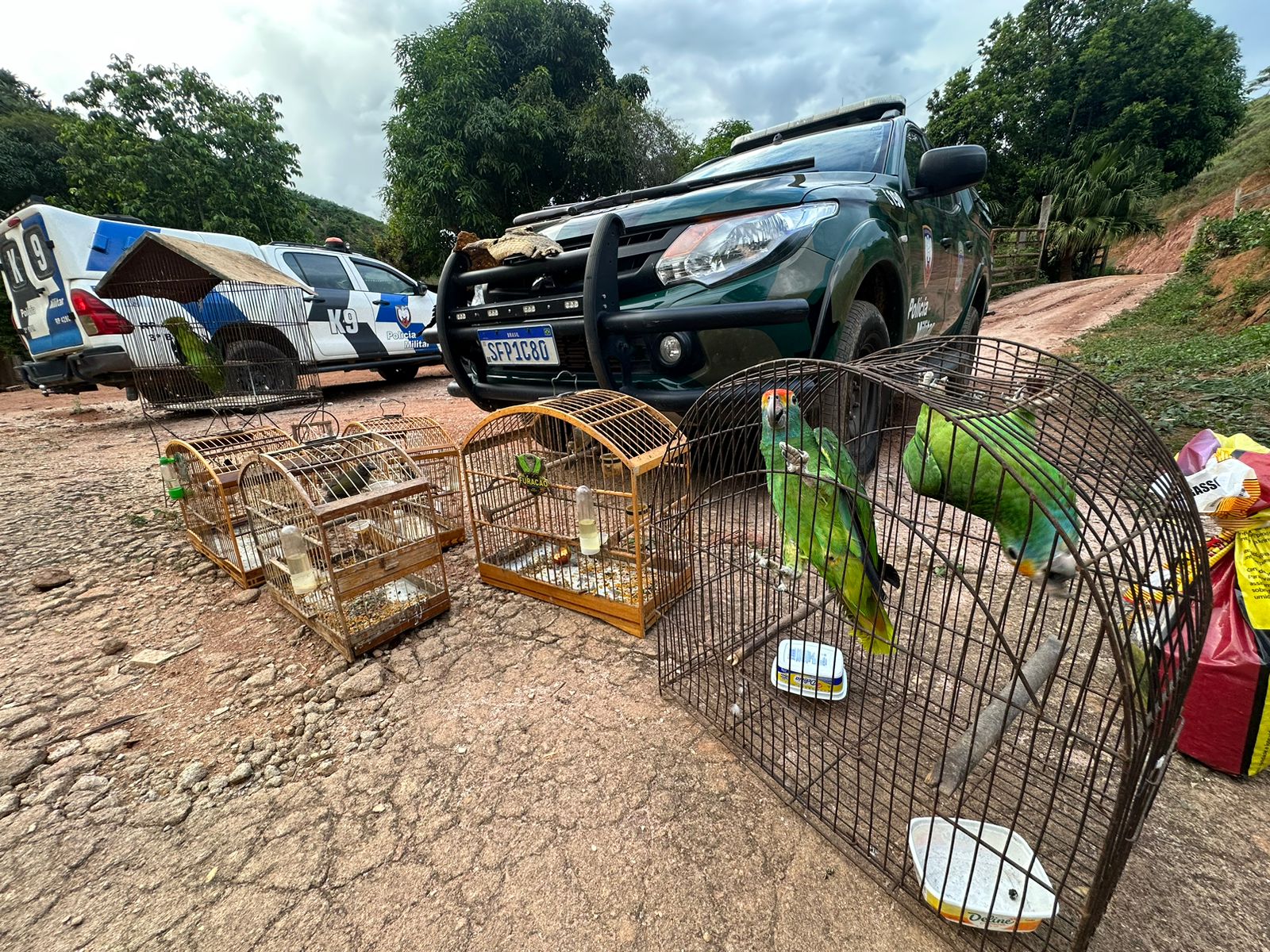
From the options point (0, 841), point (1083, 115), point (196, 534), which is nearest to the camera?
point (0, 841)

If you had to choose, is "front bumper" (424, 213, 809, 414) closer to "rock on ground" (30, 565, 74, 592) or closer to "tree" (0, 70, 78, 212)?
"rock on ground" (30, 565, 74, 592)

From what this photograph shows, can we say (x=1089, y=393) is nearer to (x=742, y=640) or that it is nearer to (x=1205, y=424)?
(x=742, y=640)

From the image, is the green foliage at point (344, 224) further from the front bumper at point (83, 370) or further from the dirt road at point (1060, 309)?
the dirt road at point (1060, 309)

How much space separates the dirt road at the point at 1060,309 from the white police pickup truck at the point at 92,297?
8.36 m

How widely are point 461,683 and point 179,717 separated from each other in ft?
3.31

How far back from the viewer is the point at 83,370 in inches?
215

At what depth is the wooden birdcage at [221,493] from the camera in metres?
2.71

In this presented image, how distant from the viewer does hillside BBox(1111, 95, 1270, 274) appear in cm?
1656

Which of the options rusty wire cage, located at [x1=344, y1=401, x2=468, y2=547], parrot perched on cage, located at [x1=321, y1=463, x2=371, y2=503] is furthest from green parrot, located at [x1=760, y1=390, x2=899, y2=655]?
rusty wire cage, located at [x1=344, y1=401, x2=468, y2=547]

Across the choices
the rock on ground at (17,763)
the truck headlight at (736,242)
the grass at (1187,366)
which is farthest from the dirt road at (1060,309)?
the rock on ground at (17,763)

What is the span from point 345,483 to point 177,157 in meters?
13.9

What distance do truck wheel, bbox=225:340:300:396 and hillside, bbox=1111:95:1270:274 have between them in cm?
2361

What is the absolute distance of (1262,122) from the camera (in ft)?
73.4

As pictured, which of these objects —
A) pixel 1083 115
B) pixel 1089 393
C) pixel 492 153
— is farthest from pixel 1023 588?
pixel 1083 115
